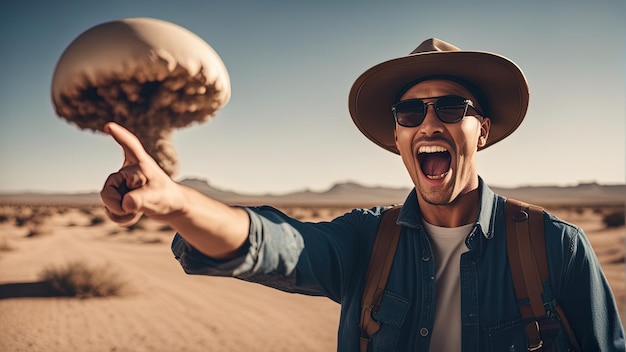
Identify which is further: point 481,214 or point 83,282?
point 83,282

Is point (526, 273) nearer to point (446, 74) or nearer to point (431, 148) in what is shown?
point (431, 148)

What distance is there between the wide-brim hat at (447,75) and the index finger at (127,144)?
1.43 m

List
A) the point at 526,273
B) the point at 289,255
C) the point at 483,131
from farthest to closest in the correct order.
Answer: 1. the point at 483,131
2. the point at 526,273
3. the point at 289,255

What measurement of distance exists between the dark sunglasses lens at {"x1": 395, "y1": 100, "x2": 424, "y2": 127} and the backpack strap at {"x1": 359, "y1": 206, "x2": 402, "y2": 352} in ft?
1.50

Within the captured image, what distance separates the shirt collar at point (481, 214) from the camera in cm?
215

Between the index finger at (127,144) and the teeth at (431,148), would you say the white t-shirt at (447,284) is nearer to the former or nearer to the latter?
the teeth at (431,148)

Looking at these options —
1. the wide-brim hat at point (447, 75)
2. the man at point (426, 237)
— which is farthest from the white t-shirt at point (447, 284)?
the wide-brim hat at point (447, 75)

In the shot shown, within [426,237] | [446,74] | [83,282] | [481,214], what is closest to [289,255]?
[426,237]

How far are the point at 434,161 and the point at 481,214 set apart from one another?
43cm

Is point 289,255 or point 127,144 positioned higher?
point 127,144

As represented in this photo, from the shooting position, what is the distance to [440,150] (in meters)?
2.41

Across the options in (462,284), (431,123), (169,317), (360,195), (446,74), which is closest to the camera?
(462,284)

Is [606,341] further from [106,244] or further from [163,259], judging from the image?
[106,244]

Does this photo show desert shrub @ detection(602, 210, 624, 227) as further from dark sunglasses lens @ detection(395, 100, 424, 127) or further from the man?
dark sunglasses lens @ detection(395, 100, 424, 127)
